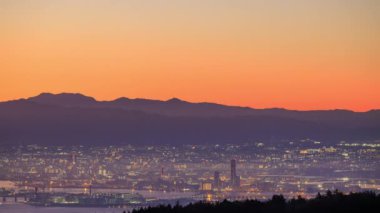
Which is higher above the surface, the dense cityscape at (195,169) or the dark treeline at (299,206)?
the dense cityscape at (195,169)

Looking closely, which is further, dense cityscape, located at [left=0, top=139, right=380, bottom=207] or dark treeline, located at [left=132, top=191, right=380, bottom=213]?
dense cityscape, located at [left=0, top=139, right=380, bottom=207]

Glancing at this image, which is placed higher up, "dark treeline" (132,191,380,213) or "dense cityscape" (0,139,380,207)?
"dense cityscape" (0,139,380,207)

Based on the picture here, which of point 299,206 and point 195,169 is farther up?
→ point 195,169

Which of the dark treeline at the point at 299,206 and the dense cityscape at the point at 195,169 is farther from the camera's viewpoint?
the dense cityscape at the point at 195,169

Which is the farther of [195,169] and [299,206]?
[195,169]
